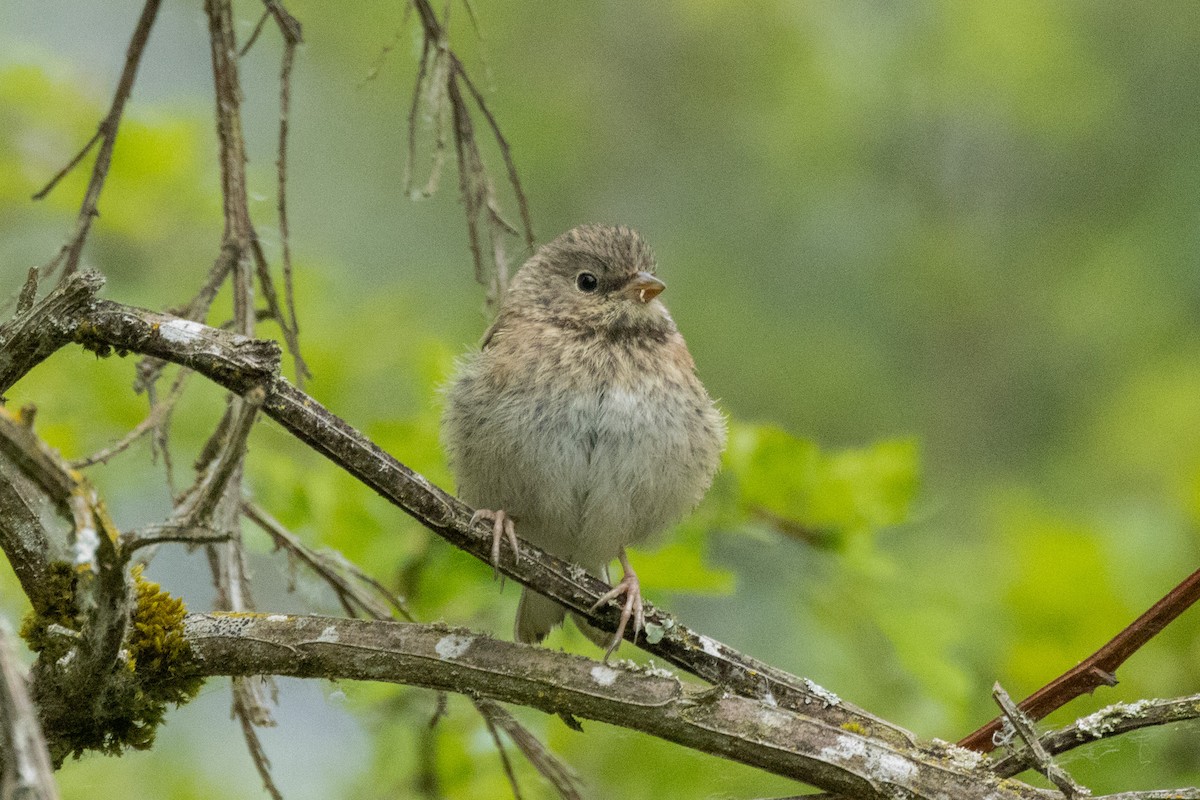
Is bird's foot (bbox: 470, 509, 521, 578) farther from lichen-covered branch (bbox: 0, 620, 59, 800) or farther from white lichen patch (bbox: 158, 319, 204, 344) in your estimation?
lichen-covered branch (bbox: 0, 620, 59, 800)

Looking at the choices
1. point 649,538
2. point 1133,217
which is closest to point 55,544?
point 649,538

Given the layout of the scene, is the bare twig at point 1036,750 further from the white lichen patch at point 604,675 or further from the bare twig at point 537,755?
the bare twig at point 537,755

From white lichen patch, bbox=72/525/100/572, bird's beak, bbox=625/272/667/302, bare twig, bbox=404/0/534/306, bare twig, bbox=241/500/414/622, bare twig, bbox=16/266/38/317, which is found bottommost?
white lichen patch, bbox=72/525/100/572

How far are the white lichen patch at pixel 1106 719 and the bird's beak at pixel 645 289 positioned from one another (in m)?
2.21

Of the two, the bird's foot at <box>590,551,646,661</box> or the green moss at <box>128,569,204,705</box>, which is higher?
the bird's foot at <box>590,551,646,661</box>

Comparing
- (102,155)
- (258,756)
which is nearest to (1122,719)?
(258,756)

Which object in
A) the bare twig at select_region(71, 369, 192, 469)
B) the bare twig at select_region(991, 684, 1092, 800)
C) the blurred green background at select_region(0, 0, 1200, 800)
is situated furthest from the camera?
the blurred green background at select_region(0, 0, 1200, 800)

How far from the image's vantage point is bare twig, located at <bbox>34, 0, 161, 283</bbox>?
3354mm

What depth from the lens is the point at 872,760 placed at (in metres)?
2.70

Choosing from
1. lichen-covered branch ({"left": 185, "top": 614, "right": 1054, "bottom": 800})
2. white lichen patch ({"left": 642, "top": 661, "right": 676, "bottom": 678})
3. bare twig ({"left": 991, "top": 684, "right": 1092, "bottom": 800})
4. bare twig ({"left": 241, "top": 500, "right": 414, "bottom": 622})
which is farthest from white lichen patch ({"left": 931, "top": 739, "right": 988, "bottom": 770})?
bare twig ({"left": 241, "top": 500, "right": 414, "bottom": 622})

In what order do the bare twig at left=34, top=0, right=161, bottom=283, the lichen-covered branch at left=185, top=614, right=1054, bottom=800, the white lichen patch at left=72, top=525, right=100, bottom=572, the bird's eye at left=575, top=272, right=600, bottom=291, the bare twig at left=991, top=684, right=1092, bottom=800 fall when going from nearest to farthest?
the white lichen patch at left=72, top=525, right=100, bottom=572
the bare twig at left=991, top=684, right=1092, bottom=800
the lichen-covered branch at left=185, top=614, right=1054, bottom=800
the bare twig at left=34, top=0, right=161, bottom=283
the bird's eye at left=575, top=272, right=600, bottom=291

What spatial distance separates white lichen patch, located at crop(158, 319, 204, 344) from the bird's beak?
213 centimetres

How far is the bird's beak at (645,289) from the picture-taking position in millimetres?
4527

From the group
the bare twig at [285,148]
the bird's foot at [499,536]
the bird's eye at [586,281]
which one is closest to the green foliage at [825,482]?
the bird's eye at [586,281]
